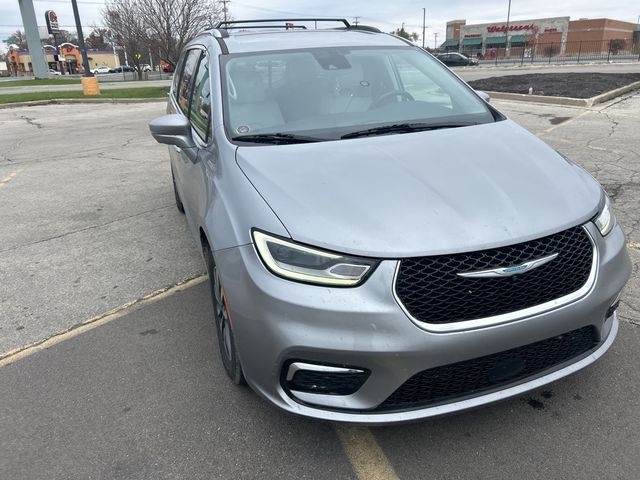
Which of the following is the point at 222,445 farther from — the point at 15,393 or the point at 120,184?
the point at 120,184

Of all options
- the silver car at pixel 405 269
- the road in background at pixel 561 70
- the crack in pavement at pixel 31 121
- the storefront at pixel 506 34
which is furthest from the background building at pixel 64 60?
the silver car at pixel 405 269

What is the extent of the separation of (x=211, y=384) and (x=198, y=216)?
0.96 meters

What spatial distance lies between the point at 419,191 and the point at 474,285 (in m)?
0.51

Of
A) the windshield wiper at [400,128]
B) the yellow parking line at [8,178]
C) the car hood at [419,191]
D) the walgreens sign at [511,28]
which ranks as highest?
the walgreens sign at [511,28]

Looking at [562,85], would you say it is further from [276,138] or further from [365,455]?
[365,455]

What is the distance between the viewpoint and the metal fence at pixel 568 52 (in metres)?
46.8

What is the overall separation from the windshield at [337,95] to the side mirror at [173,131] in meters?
0.36

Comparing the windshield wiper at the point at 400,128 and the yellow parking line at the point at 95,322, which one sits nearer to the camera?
the windshield wiper at the point at 400,128

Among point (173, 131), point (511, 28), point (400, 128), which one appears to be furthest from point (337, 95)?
point (511, 28)

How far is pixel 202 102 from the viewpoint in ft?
11.4

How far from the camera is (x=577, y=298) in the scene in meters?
2.12

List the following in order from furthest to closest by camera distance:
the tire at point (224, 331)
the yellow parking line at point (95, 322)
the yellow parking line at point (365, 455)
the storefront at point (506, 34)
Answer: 1. the storefront at point (506, 34)
2. the yellow parking line at point (95, 322)
3. the tire at point (224, 331)
4. the yellow parking line at point (365, 455)

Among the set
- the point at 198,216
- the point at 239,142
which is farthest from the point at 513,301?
the point at 198,216

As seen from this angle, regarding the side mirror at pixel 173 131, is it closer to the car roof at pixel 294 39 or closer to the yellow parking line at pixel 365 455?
the car roof at pixel 294 39
